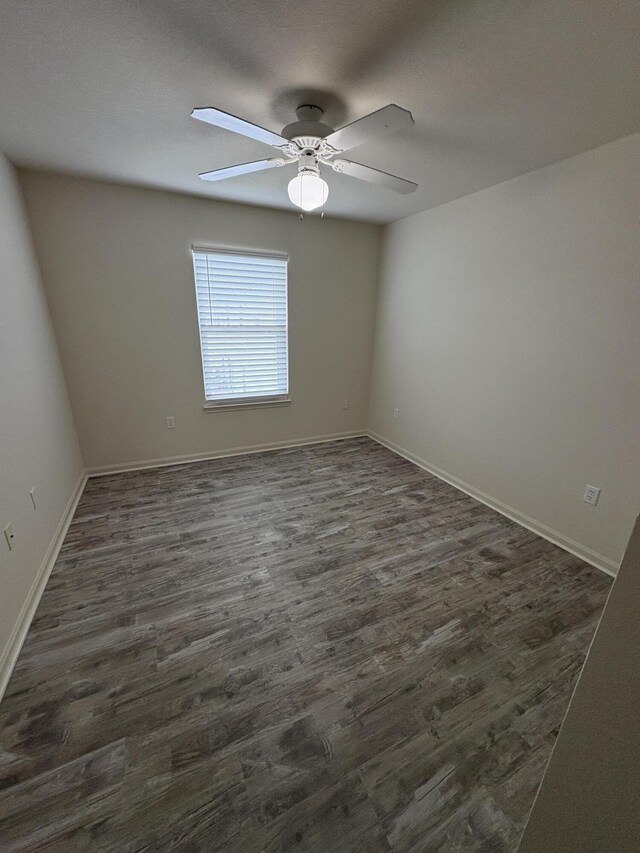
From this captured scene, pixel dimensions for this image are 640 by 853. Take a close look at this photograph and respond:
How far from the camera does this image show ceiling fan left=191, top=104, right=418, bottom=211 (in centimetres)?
127

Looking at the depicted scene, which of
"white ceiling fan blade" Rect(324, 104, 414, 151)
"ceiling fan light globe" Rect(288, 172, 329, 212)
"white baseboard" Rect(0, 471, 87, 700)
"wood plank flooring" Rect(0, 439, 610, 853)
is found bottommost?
"wood plank flooring" Rect(0, 439, 610, 853)

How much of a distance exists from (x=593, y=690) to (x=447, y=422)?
2817 mm

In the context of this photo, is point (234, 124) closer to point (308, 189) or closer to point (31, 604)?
point (308, 189)

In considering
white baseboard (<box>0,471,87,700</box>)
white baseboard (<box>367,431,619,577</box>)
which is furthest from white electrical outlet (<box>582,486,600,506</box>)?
white baseboard (<box>0,471,87,700</box>)

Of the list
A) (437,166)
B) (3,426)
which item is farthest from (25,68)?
(437,166)

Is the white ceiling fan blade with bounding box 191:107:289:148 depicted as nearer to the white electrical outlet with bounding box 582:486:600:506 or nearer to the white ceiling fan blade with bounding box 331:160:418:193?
the white ceiling fan blade with bounding box 331:160:418:193

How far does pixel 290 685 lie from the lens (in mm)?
1410

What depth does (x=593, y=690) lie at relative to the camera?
560 millimetres

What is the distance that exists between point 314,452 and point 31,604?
104 inches

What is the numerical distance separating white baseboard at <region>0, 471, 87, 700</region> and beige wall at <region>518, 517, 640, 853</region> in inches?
76.3

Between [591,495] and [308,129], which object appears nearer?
[308,129]

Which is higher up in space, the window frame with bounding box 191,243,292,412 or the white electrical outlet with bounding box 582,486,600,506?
the window frame with bounding box 191,243,292,412

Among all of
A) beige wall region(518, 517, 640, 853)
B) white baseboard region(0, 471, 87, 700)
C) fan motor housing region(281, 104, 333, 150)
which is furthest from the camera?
fan motor housing region(281, 104, 333, 150)

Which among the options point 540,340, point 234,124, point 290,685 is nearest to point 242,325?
point 234,124
